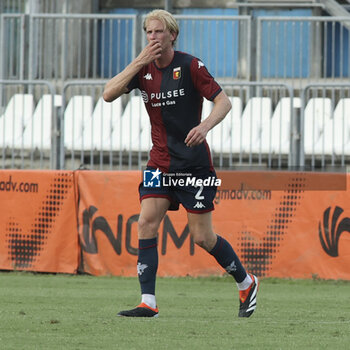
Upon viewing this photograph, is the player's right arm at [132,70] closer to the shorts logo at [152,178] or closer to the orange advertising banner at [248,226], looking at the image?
the shorts logo at [152,178]

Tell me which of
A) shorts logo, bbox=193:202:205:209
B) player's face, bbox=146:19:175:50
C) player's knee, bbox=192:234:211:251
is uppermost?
player's face, bbox=146:19:175:50

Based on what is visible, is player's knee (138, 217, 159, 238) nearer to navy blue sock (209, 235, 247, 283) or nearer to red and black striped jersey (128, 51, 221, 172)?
red and black striped jersey (128, 51, 221, 172)

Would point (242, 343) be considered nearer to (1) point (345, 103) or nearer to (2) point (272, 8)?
(1) point (345, 103)

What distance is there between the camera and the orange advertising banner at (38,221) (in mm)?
12188

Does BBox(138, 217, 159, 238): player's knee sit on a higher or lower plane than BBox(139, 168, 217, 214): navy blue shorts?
lower

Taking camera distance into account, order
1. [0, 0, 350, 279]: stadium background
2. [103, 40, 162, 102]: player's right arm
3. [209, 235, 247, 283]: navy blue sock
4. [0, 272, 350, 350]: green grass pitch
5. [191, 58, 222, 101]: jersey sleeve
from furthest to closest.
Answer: [0, 0, 350, 279]: stadium background → [209, 235, 247, 283]: navy blue sock → [191, 58, 222, 101]: jersey sleeve → [103, 40, 162, 102]: player's right arm → [0, 272, 350, 350]: green grass pitch

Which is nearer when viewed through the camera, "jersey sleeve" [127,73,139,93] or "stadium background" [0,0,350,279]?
"jersey sleeve" [127,73,139,93]

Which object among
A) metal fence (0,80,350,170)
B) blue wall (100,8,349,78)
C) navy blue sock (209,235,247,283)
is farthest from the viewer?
blue wall (100,8,349,78)

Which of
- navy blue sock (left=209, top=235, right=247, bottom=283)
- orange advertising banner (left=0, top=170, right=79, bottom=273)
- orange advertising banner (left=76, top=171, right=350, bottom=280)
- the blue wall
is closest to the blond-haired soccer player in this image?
navy blue sock (left=209, top=235, right=247, bottom=283)

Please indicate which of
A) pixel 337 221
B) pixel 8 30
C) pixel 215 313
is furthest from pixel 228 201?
pixel 8 30

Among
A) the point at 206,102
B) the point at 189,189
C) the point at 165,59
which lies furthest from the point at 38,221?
the point at 165,59

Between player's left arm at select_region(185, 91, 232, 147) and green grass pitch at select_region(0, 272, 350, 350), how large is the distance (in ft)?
3.90

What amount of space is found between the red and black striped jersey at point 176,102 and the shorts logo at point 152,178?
0.14ft

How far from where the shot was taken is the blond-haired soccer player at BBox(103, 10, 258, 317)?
7281 millimetres
